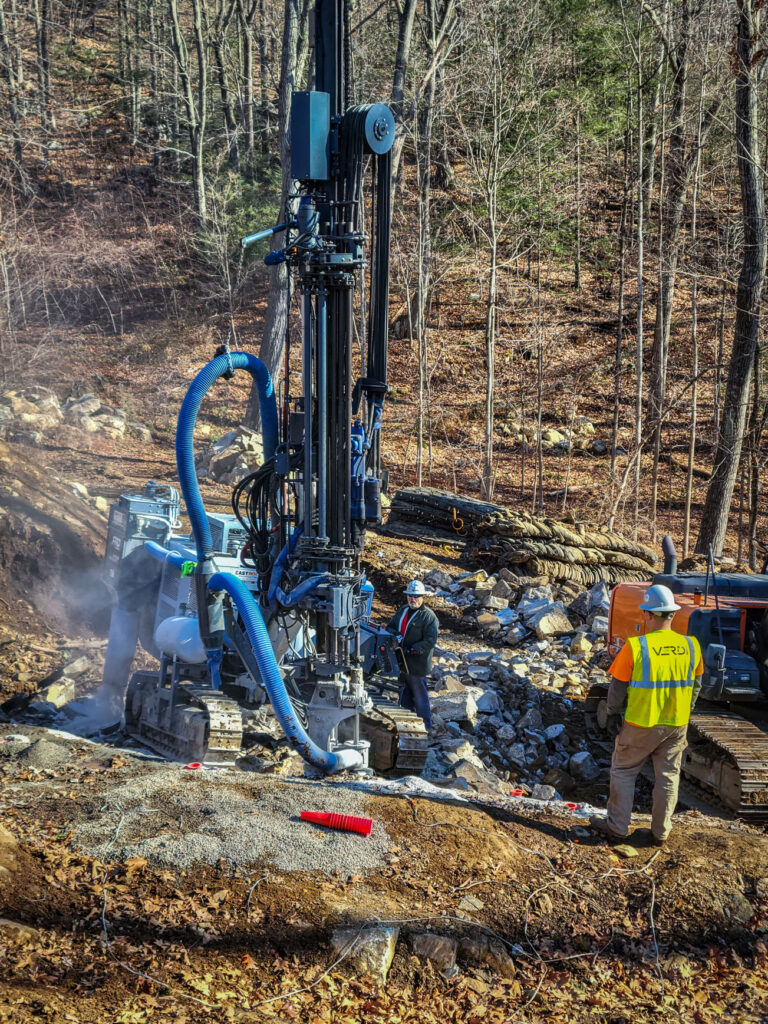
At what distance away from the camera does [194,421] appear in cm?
812

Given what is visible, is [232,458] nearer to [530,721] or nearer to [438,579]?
[438,579]

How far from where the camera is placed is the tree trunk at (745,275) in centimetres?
1644

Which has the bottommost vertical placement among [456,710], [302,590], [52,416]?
[456,710]

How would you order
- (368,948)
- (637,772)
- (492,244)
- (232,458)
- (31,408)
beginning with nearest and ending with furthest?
(368,948)
(637,772)
(492,244)
(232,458)
(31,408)

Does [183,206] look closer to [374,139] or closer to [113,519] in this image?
[113,519]

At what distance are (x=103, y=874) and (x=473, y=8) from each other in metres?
24.7

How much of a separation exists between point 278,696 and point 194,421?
2.36m

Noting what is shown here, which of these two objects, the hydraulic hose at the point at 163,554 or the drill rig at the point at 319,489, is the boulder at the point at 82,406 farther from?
the drill rig at the point at 319,489

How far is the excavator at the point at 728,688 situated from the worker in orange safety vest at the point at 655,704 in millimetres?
1683

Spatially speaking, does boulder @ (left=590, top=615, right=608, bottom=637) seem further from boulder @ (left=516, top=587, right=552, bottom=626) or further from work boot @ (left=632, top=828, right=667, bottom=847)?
work boot @ (left=632, top=828, right=667, bottom=847)

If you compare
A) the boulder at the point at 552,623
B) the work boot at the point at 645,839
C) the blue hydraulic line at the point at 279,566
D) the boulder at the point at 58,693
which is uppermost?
the blue hydraulic line at the point at 279,566

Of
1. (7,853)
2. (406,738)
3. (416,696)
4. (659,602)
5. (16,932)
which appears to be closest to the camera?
(16,932)

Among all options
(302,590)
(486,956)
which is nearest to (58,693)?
(302,590)

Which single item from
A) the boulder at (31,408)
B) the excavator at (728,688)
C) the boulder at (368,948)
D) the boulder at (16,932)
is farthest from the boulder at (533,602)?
the boulder at (31,408)
